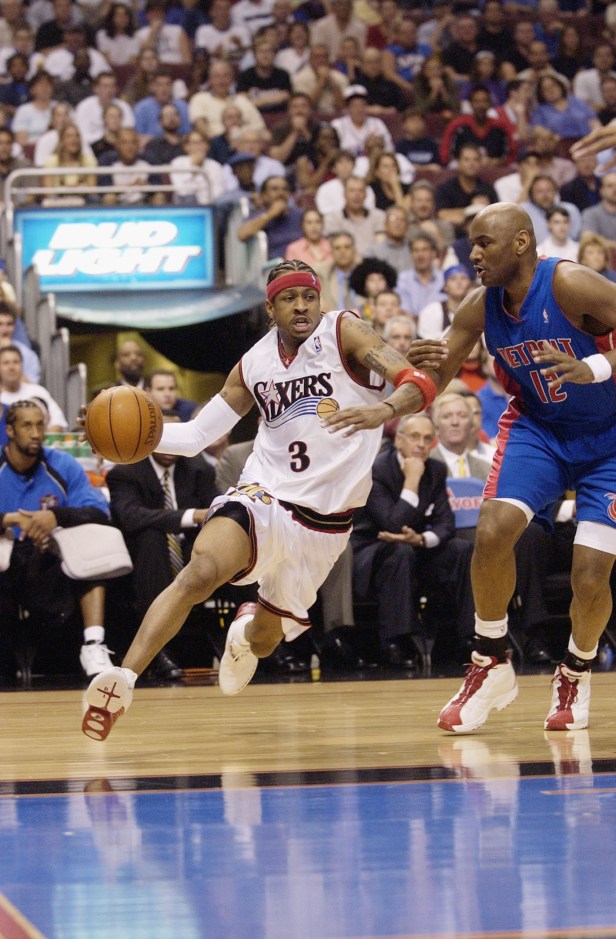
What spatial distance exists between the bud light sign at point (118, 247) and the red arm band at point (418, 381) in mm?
6867

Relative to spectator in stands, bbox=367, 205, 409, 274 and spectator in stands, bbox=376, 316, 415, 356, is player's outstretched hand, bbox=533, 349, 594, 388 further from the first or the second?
spectator in stands, bbox=367, 205, 409, 274

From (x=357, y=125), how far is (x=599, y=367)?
10268 millimetres

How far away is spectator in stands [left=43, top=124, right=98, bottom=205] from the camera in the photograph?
1252 centimetres

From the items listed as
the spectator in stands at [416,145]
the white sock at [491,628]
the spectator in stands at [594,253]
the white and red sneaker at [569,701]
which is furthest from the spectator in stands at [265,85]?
the white and red sneaker at [569,701]

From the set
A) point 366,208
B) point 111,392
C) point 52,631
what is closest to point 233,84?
point 366,208

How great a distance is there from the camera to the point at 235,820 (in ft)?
11.5

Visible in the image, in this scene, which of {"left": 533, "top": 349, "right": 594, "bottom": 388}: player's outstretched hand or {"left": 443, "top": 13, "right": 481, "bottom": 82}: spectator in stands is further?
{"left": 443, "top": 13, "right": 481, "bottom": 82}: spectator in stands

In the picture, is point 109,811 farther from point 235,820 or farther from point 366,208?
point 366,208

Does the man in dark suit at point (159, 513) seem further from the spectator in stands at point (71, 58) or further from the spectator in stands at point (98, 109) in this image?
the spectator in stands at point (71, 58)

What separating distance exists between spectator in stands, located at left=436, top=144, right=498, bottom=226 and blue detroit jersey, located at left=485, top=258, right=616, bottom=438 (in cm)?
844

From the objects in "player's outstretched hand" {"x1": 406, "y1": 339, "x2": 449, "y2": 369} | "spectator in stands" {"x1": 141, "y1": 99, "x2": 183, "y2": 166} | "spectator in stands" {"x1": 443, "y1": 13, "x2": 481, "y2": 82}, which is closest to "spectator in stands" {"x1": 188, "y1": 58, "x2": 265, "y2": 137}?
"spectator in stands" {"x1": 141, "y1": 99, "x2": 183, "y2": 166}

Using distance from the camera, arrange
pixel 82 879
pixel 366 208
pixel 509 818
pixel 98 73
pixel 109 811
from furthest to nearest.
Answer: pixel 98 73
pixel 366 208
pixel 109 811
pixel 509 818
pixel 82 879

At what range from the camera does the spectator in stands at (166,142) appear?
13375 mm

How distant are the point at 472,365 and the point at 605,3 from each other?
8847 millimetres
